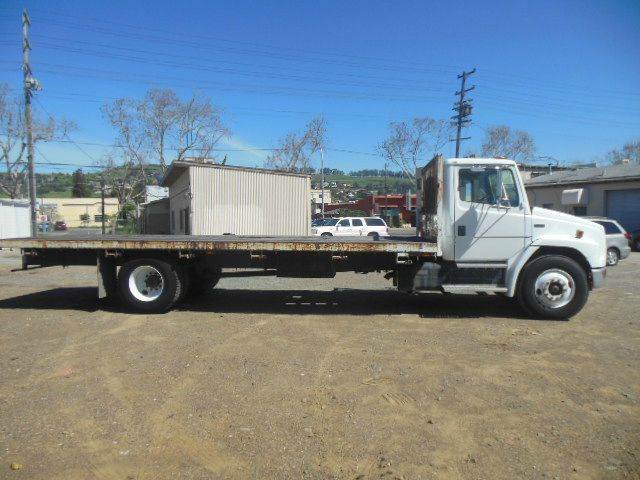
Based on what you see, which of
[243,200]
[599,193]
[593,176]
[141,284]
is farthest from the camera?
[593,176]

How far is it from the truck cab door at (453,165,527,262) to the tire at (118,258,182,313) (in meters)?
4.94

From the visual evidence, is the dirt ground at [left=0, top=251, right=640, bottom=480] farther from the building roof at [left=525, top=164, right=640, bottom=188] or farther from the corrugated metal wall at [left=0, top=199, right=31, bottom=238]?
the corrugated metal wall at [left=0, top=199, right=31, bottom=238]

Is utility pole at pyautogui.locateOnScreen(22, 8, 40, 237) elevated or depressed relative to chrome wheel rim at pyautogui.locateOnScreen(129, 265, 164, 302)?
elevated

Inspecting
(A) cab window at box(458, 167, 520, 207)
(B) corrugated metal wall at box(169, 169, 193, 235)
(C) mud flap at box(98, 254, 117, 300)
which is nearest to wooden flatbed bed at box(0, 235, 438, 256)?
(C) mud flap at box(98, 254, 117, 300)

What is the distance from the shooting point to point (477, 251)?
25.7ft

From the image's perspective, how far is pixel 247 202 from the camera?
73.6ft

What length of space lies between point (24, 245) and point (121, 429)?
582 centimetres

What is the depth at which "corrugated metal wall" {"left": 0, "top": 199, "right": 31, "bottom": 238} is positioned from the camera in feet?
97.8

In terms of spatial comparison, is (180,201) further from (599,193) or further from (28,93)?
(599,193)

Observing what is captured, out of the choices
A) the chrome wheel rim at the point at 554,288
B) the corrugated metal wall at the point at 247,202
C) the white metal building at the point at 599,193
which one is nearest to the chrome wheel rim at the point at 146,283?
the chrome wheel rim at the point at 554,288

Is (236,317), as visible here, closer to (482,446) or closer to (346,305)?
(346,305)

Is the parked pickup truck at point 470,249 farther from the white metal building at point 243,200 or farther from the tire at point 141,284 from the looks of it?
the white metal building at point 243,200

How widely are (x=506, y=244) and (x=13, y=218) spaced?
3306 centimetres

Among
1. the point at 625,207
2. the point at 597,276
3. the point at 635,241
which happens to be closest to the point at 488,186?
the point at 597,276
